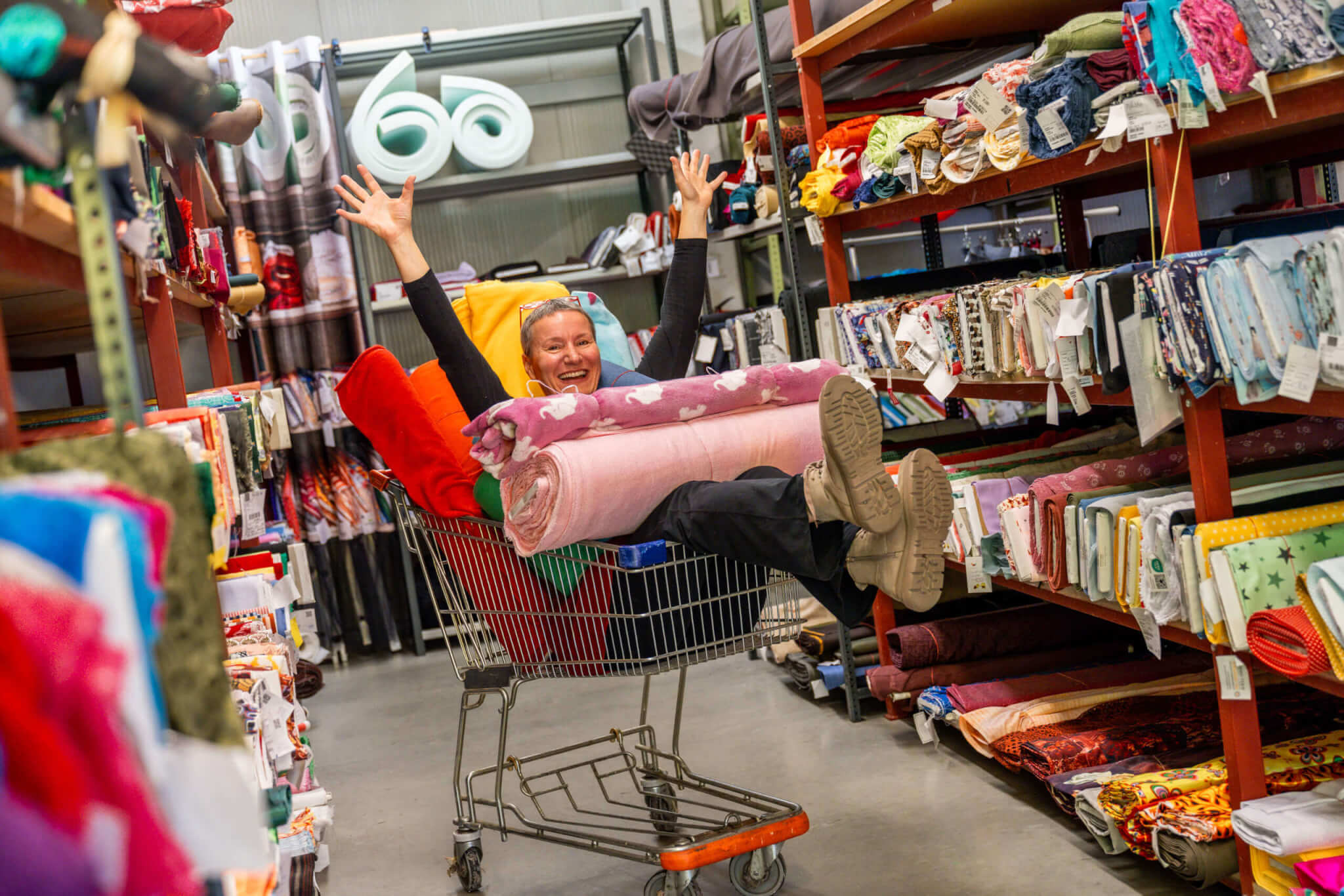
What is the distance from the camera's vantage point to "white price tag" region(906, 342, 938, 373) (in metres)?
2.95

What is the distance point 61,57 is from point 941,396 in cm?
233

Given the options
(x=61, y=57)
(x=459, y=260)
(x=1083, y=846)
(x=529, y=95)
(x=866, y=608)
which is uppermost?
(x=529, y=95)

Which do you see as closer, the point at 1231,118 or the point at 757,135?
the point at 1231,118

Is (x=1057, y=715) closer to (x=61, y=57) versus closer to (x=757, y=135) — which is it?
(x=757, y=135)

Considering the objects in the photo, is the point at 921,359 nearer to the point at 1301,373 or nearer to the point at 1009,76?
the point at 1009,76

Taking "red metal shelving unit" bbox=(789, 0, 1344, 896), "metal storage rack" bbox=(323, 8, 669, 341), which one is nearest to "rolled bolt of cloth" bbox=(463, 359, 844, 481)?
"red metal shelving unit" bbox=(789, 0, 1344, 896)

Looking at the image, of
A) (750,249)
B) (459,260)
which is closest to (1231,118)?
(750,249)

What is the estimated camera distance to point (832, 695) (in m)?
3.80

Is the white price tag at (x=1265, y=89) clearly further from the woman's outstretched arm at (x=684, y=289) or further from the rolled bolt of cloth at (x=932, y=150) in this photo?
the woman's outstretched arm at (x=684, y=289)

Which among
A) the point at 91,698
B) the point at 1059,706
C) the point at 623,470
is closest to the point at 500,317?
the point at 623,470

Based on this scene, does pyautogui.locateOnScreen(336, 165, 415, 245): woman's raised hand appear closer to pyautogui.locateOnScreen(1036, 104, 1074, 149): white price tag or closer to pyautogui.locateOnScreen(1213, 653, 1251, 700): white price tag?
pyautogui.locateOnScreen(1036, 104, 1074, 149): white price tag

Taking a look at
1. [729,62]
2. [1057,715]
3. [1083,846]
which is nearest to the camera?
[1083,846]

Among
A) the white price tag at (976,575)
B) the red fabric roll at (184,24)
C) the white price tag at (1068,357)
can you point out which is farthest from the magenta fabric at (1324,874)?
the red fabric roll at (184,24)

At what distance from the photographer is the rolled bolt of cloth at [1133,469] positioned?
255 centimetres
